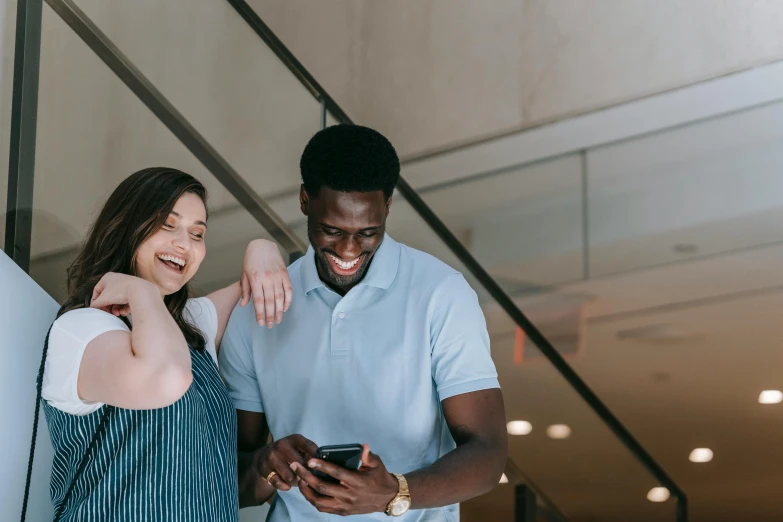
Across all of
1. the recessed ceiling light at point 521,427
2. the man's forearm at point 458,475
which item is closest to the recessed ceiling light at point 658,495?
the recessed ceiling light at point 521,427

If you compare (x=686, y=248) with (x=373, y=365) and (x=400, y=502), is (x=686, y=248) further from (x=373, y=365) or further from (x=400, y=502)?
(x=400, y=502)

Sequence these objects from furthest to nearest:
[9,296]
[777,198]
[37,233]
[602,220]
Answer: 1. [602,220]
2. [777,198]
3. [37,233]
4. [9,296]

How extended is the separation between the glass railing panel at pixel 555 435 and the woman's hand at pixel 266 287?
134cm

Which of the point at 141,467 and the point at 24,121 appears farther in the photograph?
the point at 24,121

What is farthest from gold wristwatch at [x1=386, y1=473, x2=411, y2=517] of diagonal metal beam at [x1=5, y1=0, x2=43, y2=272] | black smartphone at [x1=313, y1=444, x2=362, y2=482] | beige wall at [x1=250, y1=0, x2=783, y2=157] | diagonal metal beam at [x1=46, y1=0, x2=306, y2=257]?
beige wall at [x1=250, y1=0, x2=783, y2=157]

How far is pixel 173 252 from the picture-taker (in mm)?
2086

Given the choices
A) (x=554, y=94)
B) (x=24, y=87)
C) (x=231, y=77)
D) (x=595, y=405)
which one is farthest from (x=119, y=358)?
(x=554, y=94)

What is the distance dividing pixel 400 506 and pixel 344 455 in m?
0.17

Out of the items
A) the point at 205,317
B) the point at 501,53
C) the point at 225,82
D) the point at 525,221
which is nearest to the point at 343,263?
the point at 205,317

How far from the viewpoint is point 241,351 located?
2.26 meters

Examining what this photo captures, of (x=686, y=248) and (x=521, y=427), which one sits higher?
(x=686, y=248)

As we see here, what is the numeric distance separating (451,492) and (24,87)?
1451 millimetres

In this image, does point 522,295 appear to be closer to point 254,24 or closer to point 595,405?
point 595,405

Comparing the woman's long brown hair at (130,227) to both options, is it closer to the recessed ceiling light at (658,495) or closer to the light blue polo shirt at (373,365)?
the light blue polo shirt at (373,365)
